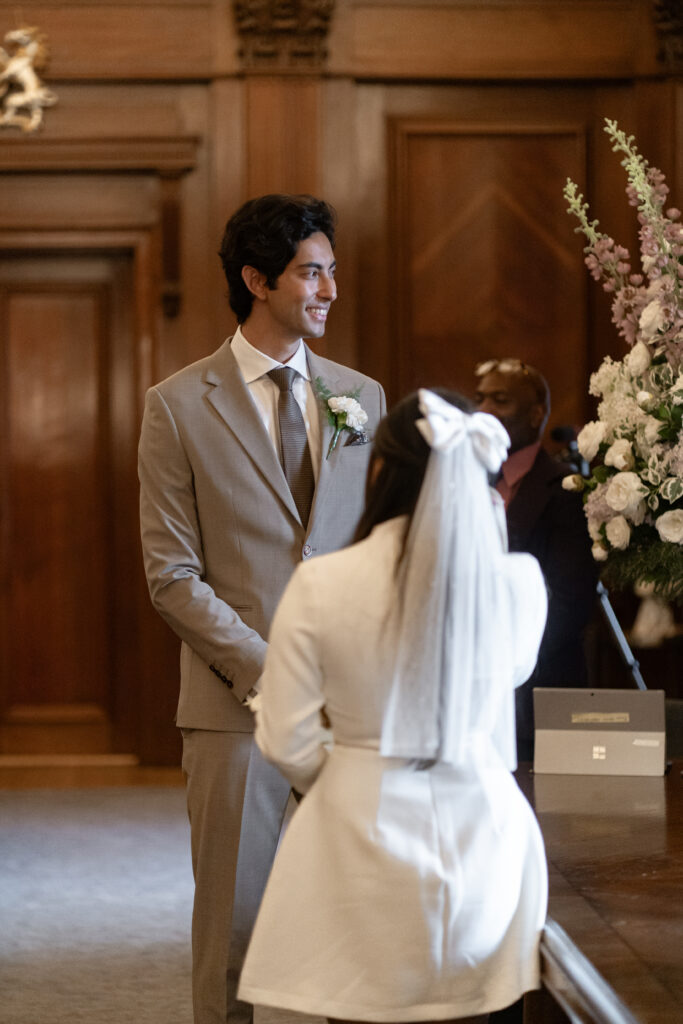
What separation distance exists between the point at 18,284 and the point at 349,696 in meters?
4.74

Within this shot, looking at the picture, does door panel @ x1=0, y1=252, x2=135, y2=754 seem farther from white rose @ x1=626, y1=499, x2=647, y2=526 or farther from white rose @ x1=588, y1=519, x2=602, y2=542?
white rose @ x1=626, y1=499, x2=647, y2=526

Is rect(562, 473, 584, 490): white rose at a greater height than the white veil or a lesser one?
greater

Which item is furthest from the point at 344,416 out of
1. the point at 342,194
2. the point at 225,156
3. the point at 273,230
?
the point at 225,156

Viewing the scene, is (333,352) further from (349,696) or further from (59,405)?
(349,696)

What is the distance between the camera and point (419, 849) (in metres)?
1.66

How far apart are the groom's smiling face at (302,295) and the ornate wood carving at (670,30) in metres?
3.62

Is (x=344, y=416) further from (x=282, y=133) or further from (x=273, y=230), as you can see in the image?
(x=282, y=133)

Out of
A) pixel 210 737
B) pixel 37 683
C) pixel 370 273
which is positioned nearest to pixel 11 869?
pixel 37 683

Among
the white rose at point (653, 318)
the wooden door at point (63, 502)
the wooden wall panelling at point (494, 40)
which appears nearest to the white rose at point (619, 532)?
the white rose at point (653, 318)

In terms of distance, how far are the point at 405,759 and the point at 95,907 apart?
8.78ft

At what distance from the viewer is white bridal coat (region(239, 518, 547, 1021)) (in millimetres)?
1647

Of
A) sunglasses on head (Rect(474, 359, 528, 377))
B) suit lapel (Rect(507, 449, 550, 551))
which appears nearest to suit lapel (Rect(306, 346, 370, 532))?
suit lapel (Rect(507, 449, 550, 551))

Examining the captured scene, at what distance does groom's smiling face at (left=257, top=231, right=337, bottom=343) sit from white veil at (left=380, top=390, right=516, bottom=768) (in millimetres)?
967

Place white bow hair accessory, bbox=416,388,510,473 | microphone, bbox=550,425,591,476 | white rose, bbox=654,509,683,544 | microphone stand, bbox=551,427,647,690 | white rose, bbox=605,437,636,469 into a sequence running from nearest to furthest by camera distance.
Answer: white bow hair accessory, bbox=416,388,510,473 < white rose, bbox=654,509,683,544 < white rose, bbox=605,437,636,469 < microphone stand, bbox=551,427,647,690 < microphone, bbox=550,425,591,476
